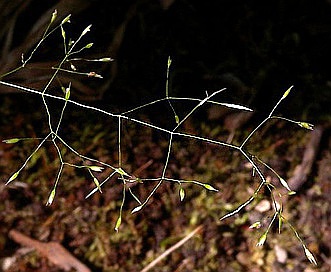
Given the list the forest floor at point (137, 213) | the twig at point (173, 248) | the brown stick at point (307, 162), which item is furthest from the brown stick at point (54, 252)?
the brown stick at point (307, 162)

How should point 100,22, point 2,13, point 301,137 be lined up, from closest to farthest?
point 2,13 < point 100,22 < point 301,137

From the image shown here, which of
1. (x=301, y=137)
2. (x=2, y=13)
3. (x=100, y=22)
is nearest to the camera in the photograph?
(x=2, y=13)

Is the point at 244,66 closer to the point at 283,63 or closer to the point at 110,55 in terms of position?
the point at 283,63

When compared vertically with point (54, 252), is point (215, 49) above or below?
above

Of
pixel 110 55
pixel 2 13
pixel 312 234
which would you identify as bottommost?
pixel 312 234

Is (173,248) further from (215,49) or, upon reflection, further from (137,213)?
(215,49)

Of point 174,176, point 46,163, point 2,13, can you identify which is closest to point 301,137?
point 174,176

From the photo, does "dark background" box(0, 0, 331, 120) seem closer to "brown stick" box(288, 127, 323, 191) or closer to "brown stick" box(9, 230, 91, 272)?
"brown stick" box(288, 127, 323, 191)

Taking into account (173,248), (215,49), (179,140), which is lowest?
(173,248)

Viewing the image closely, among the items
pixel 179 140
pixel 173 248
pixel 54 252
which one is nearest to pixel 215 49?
pixel 179 140
